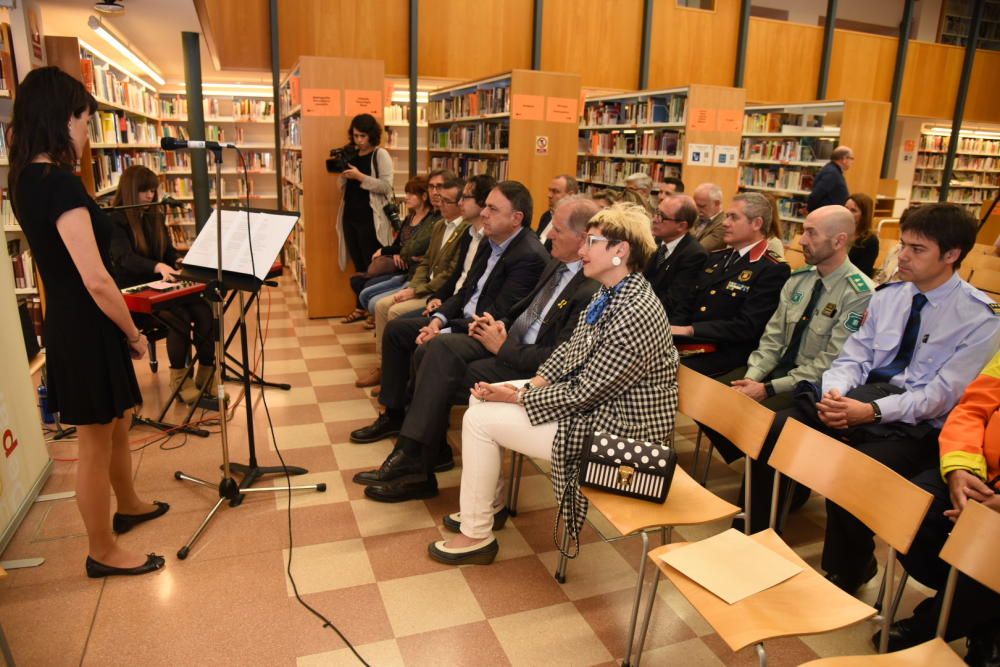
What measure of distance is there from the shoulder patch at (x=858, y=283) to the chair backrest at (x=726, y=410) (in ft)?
3.01

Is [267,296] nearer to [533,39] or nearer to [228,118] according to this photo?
[228,118]

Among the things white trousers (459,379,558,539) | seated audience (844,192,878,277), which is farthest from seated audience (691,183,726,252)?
white trousers (459,379,558,539)

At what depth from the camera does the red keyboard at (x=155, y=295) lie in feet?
10.6

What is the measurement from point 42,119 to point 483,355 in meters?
1.93

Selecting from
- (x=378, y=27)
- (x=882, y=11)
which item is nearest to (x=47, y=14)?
(x=378, y=27)

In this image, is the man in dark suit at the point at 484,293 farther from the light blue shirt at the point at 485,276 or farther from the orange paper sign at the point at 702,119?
the orange paper sign at the point at 702,119

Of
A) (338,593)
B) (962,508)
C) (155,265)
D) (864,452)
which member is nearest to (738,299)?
(864,452)

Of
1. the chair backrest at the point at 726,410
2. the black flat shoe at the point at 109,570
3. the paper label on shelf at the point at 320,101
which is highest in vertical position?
the paper label on shelf at the point at 320,101

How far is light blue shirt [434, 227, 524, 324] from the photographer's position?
3.61 m

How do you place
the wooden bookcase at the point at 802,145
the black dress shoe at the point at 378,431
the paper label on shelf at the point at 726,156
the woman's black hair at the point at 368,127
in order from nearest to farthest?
the black dress shoe at the point at 378,431 < the woman's black hair at the point at 368,127 < the paper label on shelf at the point at 726,156 < the wooden bookcase at the point at 802,145

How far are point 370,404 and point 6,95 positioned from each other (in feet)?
8.82

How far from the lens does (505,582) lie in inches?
96.7

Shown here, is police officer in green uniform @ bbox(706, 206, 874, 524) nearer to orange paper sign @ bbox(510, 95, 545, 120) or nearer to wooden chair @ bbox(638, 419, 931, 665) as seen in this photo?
wooden chair @ bbox(638, 419, 931, 665)

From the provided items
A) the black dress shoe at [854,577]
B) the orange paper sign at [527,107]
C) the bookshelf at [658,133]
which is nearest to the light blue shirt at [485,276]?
the black dress shoe at [854,577]
